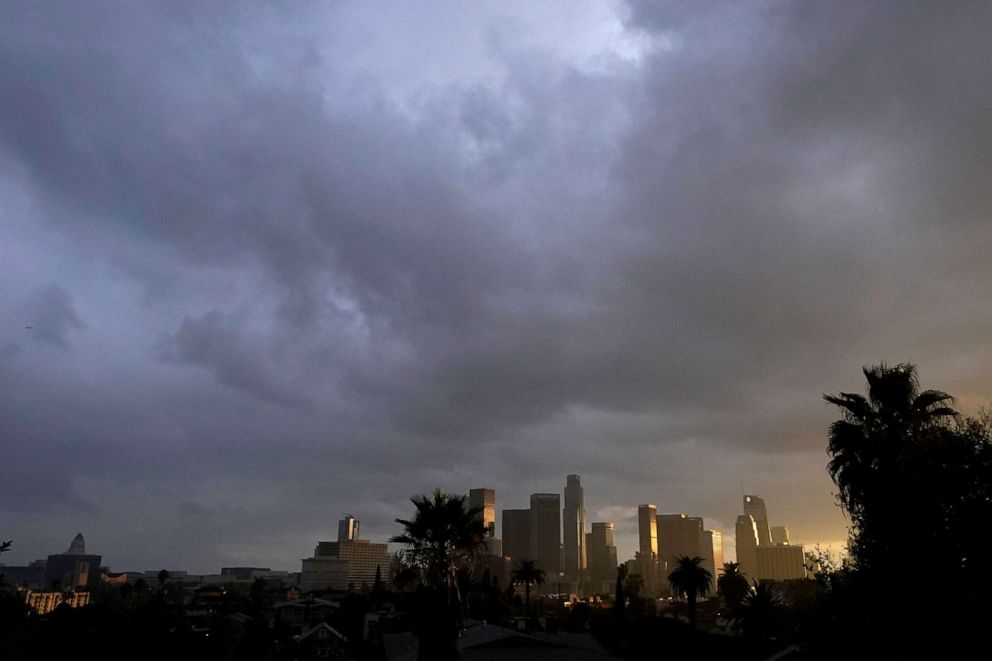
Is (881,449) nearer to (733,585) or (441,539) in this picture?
(441,539)

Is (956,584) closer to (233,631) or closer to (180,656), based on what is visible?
(233,631)

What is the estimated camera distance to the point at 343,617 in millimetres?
90812

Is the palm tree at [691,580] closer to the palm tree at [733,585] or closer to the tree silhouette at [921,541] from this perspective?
the palm tree at [733,585]

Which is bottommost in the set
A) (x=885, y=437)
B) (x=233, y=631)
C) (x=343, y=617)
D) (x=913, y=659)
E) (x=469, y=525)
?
(x=343, y=617)

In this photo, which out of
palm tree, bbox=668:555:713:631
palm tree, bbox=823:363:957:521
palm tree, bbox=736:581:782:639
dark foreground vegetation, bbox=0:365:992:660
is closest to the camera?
dark foreground vegetation, bbox=0:365:992:660

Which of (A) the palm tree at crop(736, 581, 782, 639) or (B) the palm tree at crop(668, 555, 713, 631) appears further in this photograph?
(B) the palm tree at crop(668, 555, 713, 631)

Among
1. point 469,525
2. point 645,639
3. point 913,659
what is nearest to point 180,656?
point 469,525

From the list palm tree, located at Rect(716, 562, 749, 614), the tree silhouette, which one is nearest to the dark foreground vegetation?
the tree silhouette

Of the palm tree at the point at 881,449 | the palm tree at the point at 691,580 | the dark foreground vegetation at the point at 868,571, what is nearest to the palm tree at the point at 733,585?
the palm tree at the point at 691,580

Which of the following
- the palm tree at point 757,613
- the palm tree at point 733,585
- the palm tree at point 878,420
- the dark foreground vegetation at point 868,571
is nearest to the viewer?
the dark foreground vegetation at point 868,571

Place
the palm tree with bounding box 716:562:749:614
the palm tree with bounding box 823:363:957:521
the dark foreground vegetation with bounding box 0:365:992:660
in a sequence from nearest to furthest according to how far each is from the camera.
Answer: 1. the dark foreground vegetation with bounding box 0:365:992:660
2. the palm tree with bounding box 823:363:957:521
3. the palm tree with bounding box 716:562:749:614

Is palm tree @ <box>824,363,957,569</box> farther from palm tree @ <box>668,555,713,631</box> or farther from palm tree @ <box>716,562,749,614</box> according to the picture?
palm tree @ <box>716,562,749,614</box>

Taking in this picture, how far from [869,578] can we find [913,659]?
9.11ft

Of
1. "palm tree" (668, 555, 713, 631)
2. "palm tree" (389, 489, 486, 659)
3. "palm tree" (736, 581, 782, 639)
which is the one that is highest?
"palm tree" (389, 489, 486, 659)
